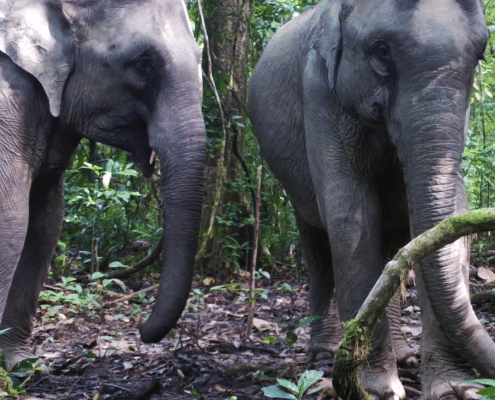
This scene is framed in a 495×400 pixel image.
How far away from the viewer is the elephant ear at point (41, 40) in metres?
4.95

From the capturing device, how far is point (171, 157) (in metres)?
4.89

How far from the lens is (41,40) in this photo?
505cm

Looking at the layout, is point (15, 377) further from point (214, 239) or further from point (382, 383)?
point (214, 239)

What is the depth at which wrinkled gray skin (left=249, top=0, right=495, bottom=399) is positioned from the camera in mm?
3957

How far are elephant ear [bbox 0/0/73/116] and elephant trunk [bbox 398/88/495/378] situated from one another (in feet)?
7.05

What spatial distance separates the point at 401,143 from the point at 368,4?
789 mm

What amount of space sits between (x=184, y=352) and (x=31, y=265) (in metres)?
1.23

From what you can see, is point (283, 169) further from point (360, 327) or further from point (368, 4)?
point (360, 327)

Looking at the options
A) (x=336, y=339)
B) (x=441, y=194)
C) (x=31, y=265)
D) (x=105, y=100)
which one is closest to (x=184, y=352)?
(x=336, y=339)

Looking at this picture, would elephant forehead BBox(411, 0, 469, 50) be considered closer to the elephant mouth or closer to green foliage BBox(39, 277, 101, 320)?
the elephant mouth

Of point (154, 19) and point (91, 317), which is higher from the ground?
point (154, 19)

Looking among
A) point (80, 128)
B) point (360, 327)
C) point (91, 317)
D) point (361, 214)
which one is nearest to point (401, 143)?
point (361, 214)

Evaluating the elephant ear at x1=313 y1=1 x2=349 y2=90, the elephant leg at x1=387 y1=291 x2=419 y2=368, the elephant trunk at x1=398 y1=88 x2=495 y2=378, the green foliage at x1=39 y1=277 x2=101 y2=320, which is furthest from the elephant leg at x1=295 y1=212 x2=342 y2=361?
the elephant trunk at x1=398 y1=88 x2=495 y2=378

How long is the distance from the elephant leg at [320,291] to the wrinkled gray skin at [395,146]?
847 mm
